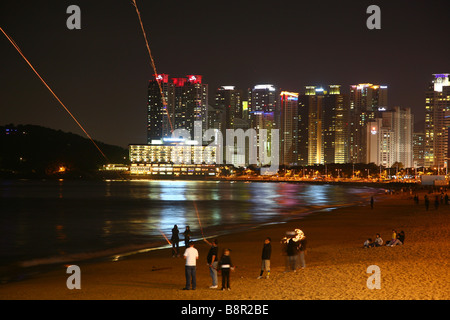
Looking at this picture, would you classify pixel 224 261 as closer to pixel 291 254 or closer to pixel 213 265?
pixel 213 265

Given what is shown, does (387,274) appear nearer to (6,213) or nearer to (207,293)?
(207,293)

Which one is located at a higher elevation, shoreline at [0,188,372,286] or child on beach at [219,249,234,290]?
child on beach at [219,249,234,290]

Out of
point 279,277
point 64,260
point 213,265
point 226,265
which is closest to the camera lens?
point 226,265

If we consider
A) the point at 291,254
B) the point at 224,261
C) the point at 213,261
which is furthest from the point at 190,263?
the point at 291,254

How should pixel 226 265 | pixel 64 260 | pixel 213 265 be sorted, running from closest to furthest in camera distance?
pixel 226 265
pixel 213 265
pixel 64 260

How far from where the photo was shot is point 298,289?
11.8 metres

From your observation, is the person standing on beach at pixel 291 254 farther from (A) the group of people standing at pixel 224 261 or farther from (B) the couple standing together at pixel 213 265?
(B) the couple standing together at pixel 213 265

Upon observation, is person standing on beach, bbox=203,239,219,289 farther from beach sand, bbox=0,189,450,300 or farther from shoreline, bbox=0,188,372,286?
shoreline, bbox=0,188,372,286

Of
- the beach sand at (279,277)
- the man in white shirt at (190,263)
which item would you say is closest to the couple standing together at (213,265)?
the man in white shirt at (190,263)

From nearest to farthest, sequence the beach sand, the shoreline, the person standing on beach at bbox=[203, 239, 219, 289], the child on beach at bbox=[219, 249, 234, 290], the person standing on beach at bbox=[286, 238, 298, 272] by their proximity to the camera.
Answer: the beach sand → the child on beach at bbox=[219, 249, 234, 290] → the person standing on beach at bbox=[203, 239, 219, 289] → the person standing on beach at bbox=[286, 238, 298, 272] → the shoreline

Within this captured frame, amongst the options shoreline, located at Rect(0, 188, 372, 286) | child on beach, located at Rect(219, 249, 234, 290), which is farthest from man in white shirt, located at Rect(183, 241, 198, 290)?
shoreline, located at Rect(0, 188, 372, 286)
